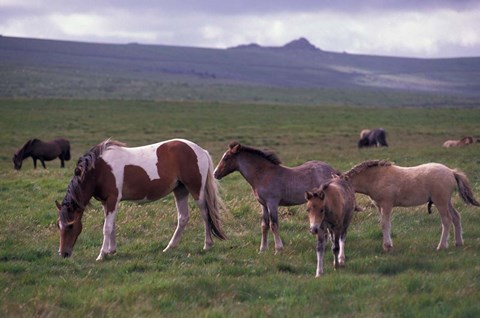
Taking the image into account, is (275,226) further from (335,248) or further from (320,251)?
(320,251)

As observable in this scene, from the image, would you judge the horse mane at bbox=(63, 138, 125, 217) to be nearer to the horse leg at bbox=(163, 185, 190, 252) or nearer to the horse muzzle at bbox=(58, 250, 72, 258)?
the horse muzzle at bbox=(58, 250, 72, 258)

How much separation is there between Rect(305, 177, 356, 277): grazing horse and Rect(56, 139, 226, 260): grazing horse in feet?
6.98

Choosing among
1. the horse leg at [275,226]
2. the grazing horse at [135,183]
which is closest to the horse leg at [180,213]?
the grazing horse at [135,183]

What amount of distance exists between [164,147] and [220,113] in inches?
1925

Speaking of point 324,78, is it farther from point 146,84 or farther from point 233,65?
point 146,84

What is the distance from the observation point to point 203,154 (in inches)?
429

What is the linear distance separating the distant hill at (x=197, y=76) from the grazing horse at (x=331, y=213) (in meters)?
73.1

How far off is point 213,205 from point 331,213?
2476mm

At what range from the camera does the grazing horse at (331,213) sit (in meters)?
8.54

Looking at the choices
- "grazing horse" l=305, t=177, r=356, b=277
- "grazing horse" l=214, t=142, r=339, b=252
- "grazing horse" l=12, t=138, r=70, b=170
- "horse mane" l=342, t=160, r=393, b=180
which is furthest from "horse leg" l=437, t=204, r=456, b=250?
"grazing horse" l=12, t=138, r=70, b=170

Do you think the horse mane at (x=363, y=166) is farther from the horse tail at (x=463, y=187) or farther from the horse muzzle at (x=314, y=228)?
the horse muzzle at (x=314, y=228)

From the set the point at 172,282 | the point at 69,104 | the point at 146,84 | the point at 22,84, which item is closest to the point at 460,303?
the point at 172,282

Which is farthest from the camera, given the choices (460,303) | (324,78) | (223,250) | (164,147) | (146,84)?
(324,78)

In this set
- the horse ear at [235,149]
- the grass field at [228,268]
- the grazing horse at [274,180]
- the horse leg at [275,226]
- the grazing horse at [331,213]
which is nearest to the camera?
the grass field at [228,268]
